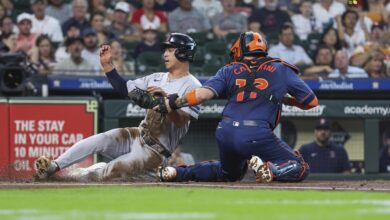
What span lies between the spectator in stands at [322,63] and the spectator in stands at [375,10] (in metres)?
1.89

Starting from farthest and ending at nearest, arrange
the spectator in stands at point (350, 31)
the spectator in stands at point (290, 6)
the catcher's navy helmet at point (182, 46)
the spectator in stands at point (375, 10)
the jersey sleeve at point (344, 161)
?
1. the spectator in stands at point (375, 10)
2. the spectator in stands at point (290, 6)
3. the spectator in stands at point (350, 31)
4. the jersey sleeve at point (344, 161)
5. the catcher's navy helmet at point (182, 46)

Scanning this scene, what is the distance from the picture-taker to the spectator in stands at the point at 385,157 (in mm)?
12484

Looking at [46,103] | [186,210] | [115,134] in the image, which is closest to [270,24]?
[46,103]

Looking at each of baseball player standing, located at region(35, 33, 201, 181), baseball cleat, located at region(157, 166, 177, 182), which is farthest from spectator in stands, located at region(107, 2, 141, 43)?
baseball cleat, located at region(157, 166, 177, 182)

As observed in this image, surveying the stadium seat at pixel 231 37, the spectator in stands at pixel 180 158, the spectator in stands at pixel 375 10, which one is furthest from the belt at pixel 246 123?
the spectator in stands at pixel 375 10

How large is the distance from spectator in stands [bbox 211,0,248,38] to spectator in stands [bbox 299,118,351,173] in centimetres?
271

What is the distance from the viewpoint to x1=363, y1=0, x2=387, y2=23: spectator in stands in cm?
1554

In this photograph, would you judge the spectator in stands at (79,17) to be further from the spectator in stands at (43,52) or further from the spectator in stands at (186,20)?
the spectator in stands at (186,20)

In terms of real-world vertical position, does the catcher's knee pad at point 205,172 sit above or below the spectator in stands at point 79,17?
below

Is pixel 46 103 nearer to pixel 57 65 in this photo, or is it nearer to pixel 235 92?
pixel 57 65

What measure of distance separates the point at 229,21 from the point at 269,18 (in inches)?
24.9

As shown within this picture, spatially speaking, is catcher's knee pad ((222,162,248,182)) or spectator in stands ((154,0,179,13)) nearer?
catcher's knee pad ((222,162,248,182))

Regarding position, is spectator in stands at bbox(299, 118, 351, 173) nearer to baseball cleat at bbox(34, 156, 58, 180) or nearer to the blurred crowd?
the blurred crowd

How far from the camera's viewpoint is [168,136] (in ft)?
29.5
